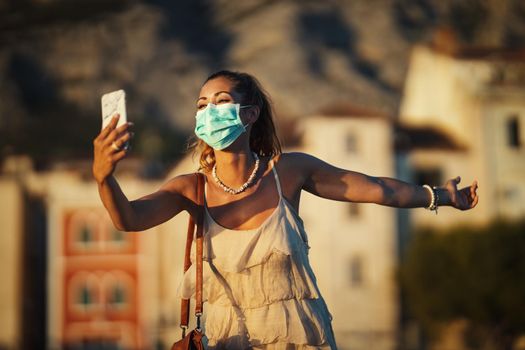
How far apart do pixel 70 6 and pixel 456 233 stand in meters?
82.2

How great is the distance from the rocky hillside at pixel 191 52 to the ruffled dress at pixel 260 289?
8491 cm

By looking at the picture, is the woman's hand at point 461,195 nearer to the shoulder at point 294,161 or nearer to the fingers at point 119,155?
the shoulder at point 294,161

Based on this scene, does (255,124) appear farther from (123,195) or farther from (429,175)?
(429,175)

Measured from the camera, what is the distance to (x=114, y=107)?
4.14m

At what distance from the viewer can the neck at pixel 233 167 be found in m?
4.93

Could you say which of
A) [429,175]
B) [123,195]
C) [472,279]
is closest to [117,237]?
[429,175]

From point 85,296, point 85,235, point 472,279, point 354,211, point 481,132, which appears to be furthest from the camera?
point 481,132

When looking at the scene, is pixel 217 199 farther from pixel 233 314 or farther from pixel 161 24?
pixel 161 24

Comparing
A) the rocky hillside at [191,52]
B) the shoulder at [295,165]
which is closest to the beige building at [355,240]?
the rocky hillside at [191,52]

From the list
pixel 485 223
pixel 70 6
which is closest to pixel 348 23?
pixel 70 6

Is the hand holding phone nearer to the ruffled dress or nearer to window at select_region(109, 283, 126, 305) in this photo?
the ruffled dress

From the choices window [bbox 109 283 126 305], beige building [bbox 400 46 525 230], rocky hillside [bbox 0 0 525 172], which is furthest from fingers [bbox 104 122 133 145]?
rocky hillside [bbox 0 0 525 172]

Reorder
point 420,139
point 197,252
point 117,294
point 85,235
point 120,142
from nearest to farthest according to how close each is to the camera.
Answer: point 120,142
point 197,252
point 85,235
point 117,294
point 420,139

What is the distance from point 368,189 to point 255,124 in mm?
642
